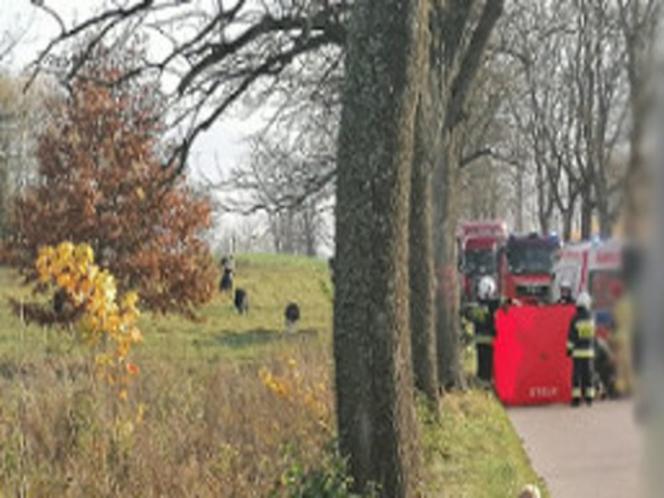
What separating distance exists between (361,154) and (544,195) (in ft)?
117

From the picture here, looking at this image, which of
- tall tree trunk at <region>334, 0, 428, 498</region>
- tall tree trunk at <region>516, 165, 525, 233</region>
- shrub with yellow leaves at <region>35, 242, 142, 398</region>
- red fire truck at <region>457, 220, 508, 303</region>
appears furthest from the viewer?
red fire truck at <region>457, 220, 508, 303</region>

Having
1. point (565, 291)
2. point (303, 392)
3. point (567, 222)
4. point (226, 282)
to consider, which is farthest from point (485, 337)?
point (226, 282)

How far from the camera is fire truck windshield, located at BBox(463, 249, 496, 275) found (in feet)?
124

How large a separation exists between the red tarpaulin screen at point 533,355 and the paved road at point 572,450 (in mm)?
406

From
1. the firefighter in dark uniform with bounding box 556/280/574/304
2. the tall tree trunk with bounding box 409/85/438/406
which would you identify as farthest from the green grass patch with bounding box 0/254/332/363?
the firefighter in dark uniform with bounding box 556/280/574/304

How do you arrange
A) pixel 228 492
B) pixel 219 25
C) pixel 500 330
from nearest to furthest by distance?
pixel 228 492
pixel 219 25
pixel 500 330

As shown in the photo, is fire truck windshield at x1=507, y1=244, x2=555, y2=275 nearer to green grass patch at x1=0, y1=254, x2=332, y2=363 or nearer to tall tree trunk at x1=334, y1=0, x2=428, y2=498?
green grass patch at x1=0, y1=254, x2=332, y2=363

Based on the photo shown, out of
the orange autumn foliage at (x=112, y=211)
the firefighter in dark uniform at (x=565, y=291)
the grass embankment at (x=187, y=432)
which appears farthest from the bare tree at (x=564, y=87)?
the orange autumn foliage at (x=112, y=211)

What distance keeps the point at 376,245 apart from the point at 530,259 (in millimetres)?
24172

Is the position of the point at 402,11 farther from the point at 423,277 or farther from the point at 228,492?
the point at 423,277

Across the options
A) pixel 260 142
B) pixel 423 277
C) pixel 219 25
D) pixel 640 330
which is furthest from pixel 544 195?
pixel 640 330

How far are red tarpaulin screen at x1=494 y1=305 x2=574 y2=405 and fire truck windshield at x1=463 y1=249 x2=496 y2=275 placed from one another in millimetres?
21961

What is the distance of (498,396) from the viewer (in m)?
15.4

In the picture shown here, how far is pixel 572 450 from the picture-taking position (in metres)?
11.3
